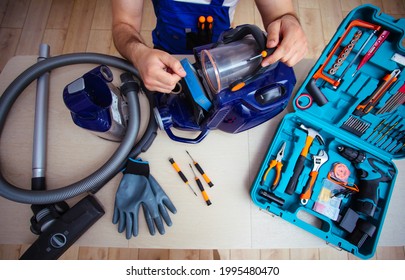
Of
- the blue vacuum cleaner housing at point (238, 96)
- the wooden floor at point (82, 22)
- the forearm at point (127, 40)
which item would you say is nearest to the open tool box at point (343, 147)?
the blue vacuum cleaner housing at point (238, 96)

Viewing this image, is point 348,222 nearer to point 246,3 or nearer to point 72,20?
point 246,3

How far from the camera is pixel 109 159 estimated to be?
77 cm

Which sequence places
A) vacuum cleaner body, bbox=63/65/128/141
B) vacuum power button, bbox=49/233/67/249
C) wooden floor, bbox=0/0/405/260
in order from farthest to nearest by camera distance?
wooden floor, bbox=0/0/405/260 → vacuum power button, bbox=49/233/67/249 → vacuum cleaner body, bbox=63/65/128/141

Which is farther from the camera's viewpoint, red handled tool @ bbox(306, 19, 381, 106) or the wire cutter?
the wire cutter

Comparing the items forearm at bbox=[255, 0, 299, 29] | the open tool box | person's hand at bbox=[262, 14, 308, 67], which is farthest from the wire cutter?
forearm at bbox=[255, 0, 299, 29]

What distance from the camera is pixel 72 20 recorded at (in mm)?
1784

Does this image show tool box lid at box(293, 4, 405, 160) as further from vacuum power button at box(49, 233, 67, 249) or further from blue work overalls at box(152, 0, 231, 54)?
vacuum power button at box(49, 233, 67, 249)

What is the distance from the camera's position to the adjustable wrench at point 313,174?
77 cm

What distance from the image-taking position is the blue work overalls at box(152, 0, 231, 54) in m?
0.91

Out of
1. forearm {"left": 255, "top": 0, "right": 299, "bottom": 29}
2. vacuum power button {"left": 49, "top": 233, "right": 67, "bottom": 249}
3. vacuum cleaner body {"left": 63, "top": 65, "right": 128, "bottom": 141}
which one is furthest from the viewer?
forearm {"left": 255, "top": 0, "right": 299, "bottom": 29}

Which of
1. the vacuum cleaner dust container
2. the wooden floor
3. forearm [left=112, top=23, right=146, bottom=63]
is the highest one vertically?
the vacuum cleaner dust container

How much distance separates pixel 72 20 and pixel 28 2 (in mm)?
373

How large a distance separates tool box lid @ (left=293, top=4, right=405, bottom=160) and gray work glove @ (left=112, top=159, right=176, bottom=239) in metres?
0.50
